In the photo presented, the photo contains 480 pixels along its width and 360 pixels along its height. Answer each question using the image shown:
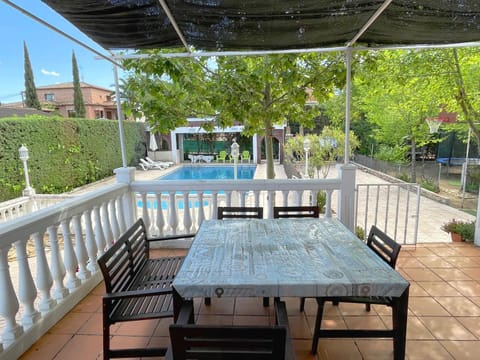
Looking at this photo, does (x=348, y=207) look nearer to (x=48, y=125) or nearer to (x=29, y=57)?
(x=48, y=125)

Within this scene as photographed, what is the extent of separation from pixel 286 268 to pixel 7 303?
64.4 inches

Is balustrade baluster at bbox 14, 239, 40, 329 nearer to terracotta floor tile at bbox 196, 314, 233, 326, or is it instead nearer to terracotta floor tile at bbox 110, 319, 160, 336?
terracotta floor tile at bbox 110, 319, 160, 336

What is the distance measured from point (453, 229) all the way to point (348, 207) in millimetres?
1759

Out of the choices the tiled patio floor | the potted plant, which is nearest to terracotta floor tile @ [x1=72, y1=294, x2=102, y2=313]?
the tiled patio floor

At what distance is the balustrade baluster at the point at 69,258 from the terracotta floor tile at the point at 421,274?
292 centimetres

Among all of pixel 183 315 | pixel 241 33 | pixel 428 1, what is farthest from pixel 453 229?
pixel 183 315

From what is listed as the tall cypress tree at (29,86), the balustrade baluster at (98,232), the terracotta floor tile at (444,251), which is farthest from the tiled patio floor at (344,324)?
the tall cypress tree at (29,86)

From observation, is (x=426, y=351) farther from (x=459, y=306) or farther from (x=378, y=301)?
(x=459, y=306)

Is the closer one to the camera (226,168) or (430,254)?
(430,254)

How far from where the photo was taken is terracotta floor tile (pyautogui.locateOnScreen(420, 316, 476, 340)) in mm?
1954

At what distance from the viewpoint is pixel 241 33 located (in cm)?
236

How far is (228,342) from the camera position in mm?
1020

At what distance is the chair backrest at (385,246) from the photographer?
172 cm

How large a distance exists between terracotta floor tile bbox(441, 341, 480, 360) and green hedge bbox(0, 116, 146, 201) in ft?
34.2
